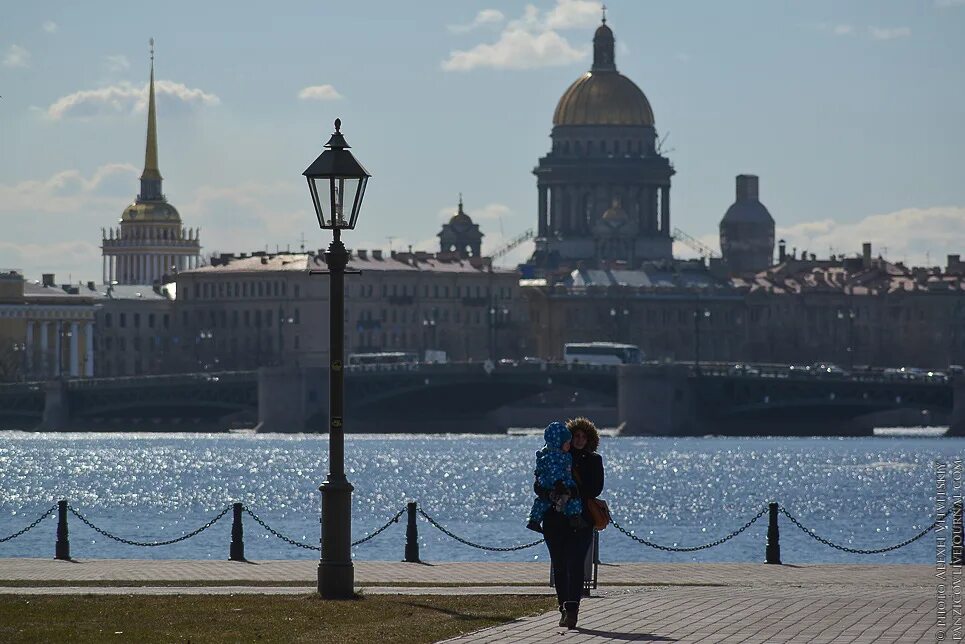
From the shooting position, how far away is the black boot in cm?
2203

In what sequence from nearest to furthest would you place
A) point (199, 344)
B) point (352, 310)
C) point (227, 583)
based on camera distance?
point (227, 583) < point (352, 310) < point (199, 344)

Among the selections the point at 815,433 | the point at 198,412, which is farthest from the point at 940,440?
the point at 198,412

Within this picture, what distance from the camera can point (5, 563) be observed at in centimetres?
3158

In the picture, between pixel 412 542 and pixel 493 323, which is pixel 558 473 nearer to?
pixel 412 542

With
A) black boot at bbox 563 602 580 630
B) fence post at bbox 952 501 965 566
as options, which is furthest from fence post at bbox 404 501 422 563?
black boot at bbox 563 602 580 630

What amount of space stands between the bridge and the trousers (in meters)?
88.3

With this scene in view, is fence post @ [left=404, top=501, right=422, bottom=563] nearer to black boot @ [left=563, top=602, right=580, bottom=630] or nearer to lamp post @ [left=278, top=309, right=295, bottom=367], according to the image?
black boot @ [left=563, top=602, right=580, bottom=630]

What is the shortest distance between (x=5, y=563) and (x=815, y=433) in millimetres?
91143

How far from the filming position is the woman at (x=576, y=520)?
22.4 m

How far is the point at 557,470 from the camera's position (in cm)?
2234

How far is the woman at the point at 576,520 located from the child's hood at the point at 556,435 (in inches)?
3.8

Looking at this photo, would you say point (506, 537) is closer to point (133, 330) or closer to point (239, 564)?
point (239, 564)

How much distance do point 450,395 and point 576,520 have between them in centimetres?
9712

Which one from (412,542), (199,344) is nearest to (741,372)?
(199,344)
